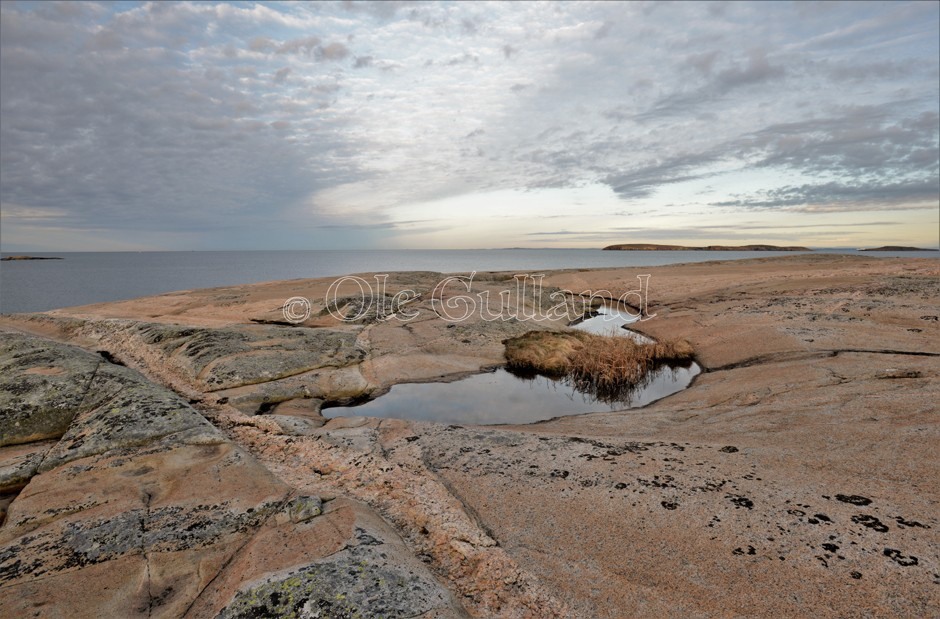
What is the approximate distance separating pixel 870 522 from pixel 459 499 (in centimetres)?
386

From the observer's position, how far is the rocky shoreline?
3.59 meters

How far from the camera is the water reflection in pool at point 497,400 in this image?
9.67 metres

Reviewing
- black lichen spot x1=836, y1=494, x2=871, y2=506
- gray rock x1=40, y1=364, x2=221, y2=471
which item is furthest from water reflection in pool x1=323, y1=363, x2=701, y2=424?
black lichen spot x1=836, y1=494, x2=871, y2=506

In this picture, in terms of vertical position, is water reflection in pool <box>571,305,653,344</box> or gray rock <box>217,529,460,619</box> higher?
gray rock <box>217,529,460,619</box>

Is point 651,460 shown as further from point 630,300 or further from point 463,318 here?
point 630,300

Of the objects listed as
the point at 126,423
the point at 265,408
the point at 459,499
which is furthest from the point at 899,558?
the point at 265,408

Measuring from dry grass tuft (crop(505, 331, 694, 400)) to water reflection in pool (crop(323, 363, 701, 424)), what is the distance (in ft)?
1.46

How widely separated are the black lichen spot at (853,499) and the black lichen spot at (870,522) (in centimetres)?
23

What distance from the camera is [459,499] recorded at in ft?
17.0

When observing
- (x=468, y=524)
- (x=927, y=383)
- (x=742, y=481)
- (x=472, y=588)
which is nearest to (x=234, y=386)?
(x=468, y=524)

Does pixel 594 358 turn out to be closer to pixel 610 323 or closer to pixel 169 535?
pixel 610 323

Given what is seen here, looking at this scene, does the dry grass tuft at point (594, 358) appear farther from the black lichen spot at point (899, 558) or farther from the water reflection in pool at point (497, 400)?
the black lichen spot at point (899, 558)

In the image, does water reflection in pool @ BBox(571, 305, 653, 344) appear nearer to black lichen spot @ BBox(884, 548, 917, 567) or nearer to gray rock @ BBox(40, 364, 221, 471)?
black lichen spot @ BBox(884, 548, 917, 567)

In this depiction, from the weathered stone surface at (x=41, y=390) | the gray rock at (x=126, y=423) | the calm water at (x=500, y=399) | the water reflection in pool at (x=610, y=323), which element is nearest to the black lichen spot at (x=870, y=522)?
the calm water at (x=500, y=399)
